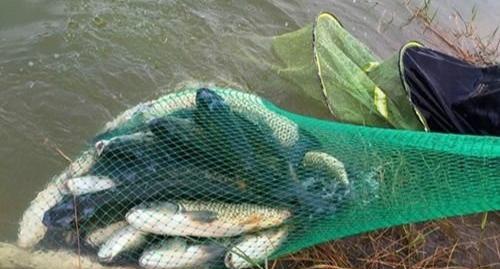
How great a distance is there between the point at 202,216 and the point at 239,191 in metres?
0.23

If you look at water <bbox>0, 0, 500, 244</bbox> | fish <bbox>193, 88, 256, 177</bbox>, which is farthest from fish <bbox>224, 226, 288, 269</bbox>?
water <bbox>0, 0, 500, 244</bbox>

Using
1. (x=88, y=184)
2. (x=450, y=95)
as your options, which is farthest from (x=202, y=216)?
(x=450, y=95)

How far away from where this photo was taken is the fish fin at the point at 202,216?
3.19m

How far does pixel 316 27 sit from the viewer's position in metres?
4.40

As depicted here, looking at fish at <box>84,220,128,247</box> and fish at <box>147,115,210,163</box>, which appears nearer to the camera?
fish at <box>84,220,128,247</box>

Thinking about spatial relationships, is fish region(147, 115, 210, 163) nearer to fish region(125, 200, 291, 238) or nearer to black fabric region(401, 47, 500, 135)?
fish region(125, 200, 291, 238)

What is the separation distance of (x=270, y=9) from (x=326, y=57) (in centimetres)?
152

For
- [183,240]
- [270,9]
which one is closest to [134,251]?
[183,240]

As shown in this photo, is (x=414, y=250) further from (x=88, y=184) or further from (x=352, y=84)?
A: (x=88, y=184)

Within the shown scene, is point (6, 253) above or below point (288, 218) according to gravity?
below

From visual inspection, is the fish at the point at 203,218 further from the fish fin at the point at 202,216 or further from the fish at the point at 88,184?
the fish at the point at 88,184

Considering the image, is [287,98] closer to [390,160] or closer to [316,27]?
[316,27]

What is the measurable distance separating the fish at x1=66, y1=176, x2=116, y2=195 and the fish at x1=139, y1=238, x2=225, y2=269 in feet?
1.21

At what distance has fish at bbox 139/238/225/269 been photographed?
3.18m
